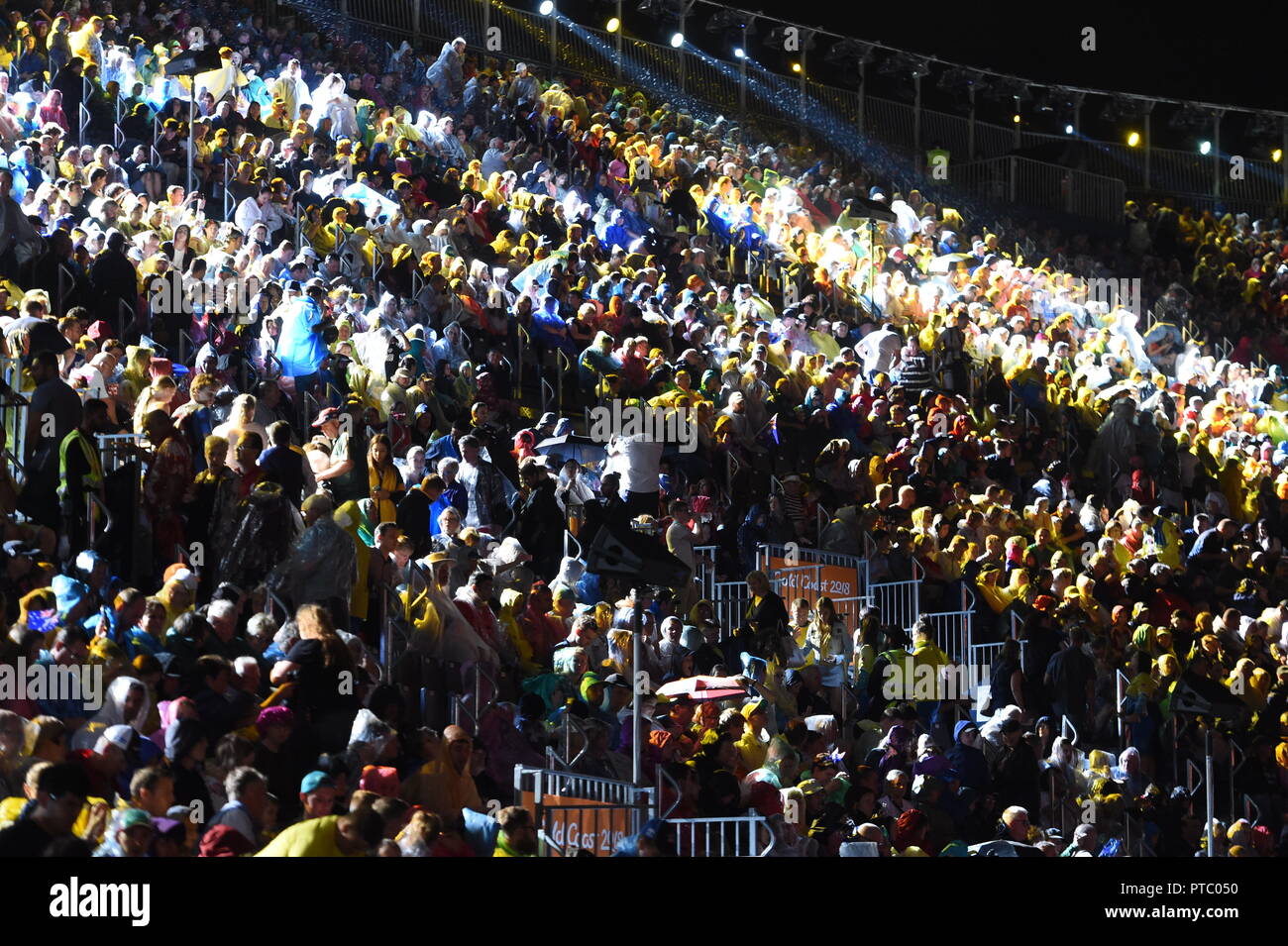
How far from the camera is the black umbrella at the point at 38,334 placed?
1045 centimetres

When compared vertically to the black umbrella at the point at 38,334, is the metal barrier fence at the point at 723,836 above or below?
below

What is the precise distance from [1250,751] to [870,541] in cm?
278

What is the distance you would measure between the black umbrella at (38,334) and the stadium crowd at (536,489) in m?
0.02

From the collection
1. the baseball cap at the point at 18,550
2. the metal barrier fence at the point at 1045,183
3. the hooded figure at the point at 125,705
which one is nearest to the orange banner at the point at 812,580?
the baseball cap at the point at 18,550

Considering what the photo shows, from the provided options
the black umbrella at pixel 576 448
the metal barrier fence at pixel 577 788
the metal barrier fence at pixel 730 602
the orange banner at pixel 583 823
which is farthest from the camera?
the black umbrella at pixel 576 448

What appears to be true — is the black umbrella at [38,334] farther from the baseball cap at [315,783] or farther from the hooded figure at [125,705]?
the baseball cap at [315,783]

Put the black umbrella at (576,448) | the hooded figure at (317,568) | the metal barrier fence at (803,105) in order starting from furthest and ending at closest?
1. the metal barrier fence at (803,105)
2. the black umbrella at (576,448)
3. the hooded figure at (317,568)

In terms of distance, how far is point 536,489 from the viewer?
39.6 feet

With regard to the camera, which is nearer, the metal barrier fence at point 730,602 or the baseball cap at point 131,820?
the baseball cap at point 131,820

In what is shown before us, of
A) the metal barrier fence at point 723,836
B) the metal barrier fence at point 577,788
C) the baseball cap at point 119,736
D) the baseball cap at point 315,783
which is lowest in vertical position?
the metal barrier fence at point 723,836

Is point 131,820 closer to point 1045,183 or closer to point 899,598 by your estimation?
point 899,598
